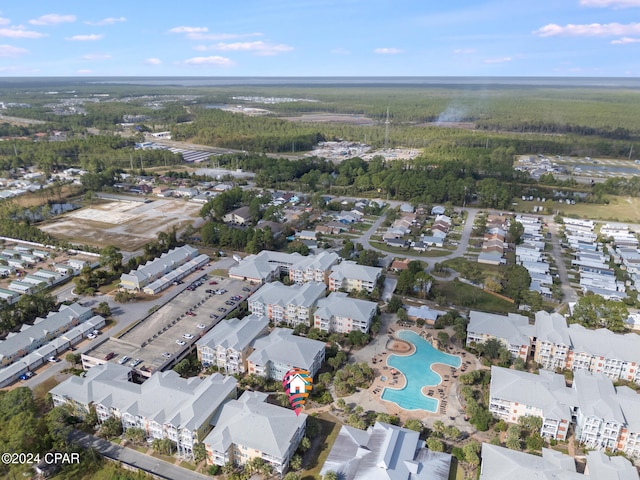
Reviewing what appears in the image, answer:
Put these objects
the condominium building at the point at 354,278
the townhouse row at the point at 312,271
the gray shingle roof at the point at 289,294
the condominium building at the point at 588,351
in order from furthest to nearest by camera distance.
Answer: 1. the townhouse row at the point at 312,271
2. the condominium building at the point at 354,278
3. the gray shingle roof at the point at 289,294
4. the condominium building at the point at 588,351

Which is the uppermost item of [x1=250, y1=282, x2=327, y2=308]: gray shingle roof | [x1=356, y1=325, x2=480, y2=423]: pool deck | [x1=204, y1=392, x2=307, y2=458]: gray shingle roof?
[x1=250, y1=282, x2=327, y2=308]: gray shingle roof

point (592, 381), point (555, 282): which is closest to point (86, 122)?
point (555, 282)

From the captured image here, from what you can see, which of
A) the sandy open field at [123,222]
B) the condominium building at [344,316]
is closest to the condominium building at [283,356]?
the condominium building at [344,316]

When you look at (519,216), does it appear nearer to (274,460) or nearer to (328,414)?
(328,414)

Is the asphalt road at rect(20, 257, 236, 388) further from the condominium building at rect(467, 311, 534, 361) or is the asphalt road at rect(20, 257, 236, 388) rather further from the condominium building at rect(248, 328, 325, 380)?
the condominium building at rect(467, 311, 534, 361)

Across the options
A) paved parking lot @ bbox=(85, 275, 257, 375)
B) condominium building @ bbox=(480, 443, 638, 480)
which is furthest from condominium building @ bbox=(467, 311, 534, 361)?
paved parking lot @ bbox=(85, 275, 257, 375)

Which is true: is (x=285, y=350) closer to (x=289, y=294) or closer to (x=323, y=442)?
(x=323, y=442)

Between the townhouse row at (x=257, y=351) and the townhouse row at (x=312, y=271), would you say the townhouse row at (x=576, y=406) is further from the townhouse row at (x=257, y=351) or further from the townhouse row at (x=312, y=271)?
the townhouse row at (x=312, y=271)
